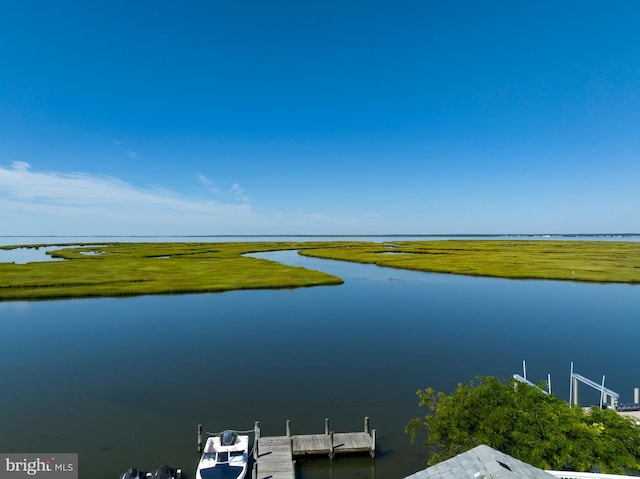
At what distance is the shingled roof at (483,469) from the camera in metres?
A: 11.7

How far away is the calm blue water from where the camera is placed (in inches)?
898

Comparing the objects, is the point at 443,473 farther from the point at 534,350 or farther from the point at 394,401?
the point at 534,350

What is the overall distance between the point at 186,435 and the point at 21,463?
856 cm

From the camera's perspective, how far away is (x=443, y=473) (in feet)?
41.1

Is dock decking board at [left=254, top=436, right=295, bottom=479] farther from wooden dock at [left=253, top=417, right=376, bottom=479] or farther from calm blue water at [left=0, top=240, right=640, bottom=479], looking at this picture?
calm blue water at [left=0, top=240, right=640, bottom=479]

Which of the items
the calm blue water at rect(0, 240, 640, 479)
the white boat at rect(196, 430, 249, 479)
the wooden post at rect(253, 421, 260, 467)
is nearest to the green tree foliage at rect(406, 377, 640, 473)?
the calm blue water at rect(0, 240, 640, 479)

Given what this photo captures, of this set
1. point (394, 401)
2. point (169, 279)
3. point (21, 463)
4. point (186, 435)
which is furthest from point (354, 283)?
point (21, 463)

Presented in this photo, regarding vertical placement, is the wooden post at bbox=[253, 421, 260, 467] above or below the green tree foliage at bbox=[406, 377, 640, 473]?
below

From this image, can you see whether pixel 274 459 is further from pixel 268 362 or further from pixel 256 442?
pixel 268 362

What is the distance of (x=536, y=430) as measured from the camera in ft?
53.4

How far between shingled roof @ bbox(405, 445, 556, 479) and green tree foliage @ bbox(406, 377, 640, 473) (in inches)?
160

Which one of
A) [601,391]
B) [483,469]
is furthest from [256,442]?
[601,391]

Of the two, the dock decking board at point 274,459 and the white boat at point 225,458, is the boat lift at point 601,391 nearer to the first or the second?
the dock decking board at point 274,459

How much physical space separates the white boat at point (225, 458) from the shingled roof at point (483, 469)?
37.2ft
